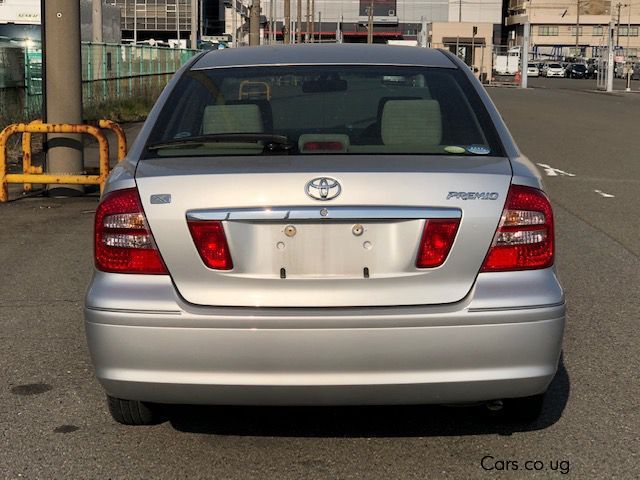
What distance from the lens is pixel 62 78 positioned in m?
11.6

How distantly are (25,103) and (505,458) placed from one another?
1611 cm

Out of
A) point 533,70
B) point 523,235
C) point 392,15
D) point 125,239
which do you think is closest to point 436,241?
point 523,235

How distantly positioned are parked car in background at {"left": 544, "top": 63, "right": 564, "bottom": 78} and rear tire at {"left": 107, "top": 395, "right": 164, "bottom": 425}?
8685 centimetres

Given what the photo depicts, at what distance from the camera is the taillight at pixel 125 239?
3.73 m

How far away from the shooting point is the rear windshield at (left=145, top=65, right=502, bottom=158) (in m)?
4.07

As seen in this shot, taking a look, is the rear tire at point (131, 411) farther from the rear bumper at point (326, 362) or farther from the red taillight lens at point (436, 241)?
the red taillight lens at point (436, 241)

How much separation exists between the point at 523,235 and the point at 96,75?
2159cm

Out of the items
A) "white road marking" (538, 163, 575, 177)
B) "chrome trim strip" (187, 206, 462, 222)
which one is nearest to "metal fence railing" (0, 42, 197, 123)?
"white road marking" (538, 163, 575, 177)

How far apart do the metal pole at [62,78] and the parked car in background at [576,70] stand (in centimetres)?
7972

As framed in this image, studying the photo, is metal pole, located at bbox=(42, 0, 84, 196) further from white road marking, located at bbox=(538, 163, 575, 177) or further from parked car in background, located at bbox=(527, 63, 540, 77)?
parked car in background, located at bbox=(527, 63, 540, 77)

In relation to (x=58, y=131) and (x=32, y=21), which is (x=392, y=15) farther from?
(x=58, y=131)

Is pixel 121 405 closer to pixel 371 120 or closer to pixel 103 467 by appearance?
pixel 103 467

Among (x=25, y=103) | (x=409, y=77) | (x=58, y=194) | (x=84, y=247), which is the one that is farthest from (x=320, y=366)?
(x=25, y=103)

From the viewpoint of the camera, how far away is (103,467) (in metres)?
3.98
